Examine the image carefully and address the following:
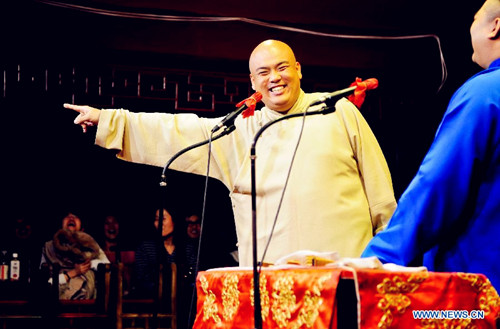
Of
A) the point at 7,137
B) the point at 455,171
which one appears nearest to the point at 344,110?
the point at 455,171

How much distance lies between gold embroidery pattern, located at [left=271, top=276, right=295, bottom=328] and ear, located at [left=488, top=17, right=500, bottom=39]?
1.04 meters

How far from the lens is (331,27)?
553 cm

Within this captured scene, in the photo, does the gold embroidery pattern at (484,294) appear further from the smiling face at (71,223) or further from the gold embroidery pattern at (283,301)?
the smiling face at (71,223)

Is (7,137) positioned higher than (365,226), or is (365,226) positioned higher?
(7,137)

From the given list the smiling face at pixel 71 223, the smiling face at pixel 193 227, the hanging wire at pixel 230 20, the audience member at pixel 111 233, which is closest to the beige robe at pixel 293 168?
the hanging wire at pixel 230 20

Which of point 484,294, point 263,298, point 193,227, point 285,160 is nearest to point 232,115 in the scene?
point 285,160

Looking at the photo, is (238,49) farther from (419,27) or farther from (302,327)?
(302,327)

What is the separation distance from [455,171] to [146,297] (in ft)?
13.5

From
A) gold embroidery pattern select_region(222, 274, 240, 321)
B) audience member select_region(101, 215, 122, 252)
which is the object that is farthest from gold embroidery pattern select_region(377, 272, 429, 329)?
audience member select_region(101, 215, 122, 252)

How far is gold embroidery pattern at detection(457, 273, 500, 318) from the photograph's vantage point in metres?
1.61

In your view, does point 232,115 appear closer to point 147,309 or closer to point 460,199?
point 460,199

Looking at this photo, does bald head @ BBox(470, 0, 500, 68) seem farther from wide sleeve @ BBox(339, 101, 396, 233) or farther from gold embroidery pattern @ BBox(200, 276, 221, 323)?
gold embroidery pattern @ BBox(200, 276, 221, 323)

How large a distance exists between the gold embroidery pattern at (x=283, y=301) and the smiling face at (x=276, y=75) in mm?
1487

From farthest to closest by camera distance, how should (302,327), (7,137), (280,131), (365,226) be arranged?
(7,137), (280,131), (365,226), (302,327)
